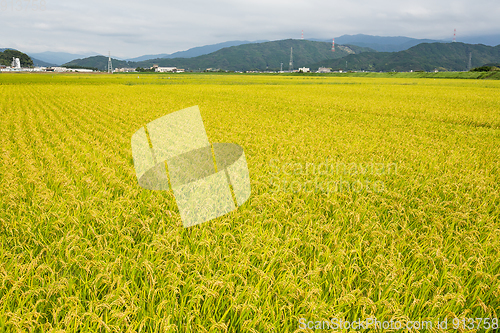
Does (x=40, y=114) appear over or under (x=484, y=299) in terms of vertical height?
over

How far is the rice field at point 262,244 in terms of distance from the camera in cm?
237

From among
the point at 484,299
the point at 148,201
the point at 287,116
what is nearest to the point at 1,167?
the point at 148,201

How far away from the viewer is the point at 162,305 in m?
2.36

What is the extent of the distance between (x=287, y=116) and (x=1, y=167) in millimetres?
12717

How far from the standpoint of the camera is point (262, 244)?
3371 mm

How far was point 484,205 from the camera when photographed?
4770mm

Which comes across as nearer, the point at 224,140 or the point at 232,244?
the point at 232,244

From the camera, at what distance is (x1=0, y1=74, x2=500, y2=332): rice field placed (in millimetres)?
2373

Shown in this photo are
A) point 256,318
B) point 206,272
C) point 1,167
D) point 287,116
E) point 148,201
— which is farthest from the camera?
point 287,116

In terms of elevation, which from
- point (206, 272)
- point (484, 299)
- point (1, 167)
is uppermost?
point (1, 167)

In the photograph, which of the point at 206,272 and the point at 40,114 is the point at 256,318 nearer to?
the point at 206,272

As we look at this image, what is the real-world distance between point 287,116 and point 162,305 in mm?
14478

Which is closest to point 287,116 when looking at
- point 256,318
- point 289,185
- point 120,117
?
point 120,117

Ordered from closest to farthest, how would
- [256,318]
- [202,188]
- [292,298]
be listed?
[256,318], [292,298], [202,188]
